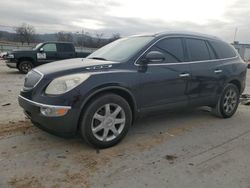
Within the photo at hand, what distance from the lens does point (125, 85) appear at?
409 centimetres

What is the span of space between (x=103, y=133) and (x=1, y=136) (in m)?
1.71

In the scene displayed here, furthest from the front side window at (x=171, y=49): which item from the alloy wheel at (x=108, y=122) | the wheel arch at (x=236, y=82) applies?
the wheel arch at (x=236, y=82)

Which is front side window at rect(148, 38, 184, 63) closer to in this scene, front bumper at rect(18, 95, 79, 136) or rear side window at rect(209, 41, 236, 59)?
rear side window at rect(209, 41, 236, 59)

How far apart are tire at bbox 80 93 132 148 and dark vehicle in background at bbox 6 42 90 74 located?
36.4 feet

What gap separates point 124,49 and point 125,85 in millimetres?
946

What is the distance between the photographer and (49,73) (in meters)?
3.87

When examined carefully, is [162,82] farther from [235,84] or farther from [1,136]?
[1,136]

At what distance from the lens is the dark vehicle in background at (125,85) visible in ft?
12.2

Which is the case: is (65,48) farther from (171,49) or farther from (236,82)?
(171,49)

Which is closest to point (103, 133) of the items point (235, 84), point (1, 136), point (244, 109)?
point (1, 136)

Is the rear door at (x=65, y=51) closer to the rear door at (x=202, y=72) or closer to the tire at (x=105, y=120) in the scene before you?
the rear door at (x=202, y=72)

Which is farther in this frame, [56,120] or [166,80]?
[166,80]

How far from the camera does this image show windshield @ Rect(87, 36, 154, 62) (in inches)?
177

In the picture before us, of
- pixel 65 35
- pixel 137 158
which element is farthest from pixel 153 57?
pixel 65 35
